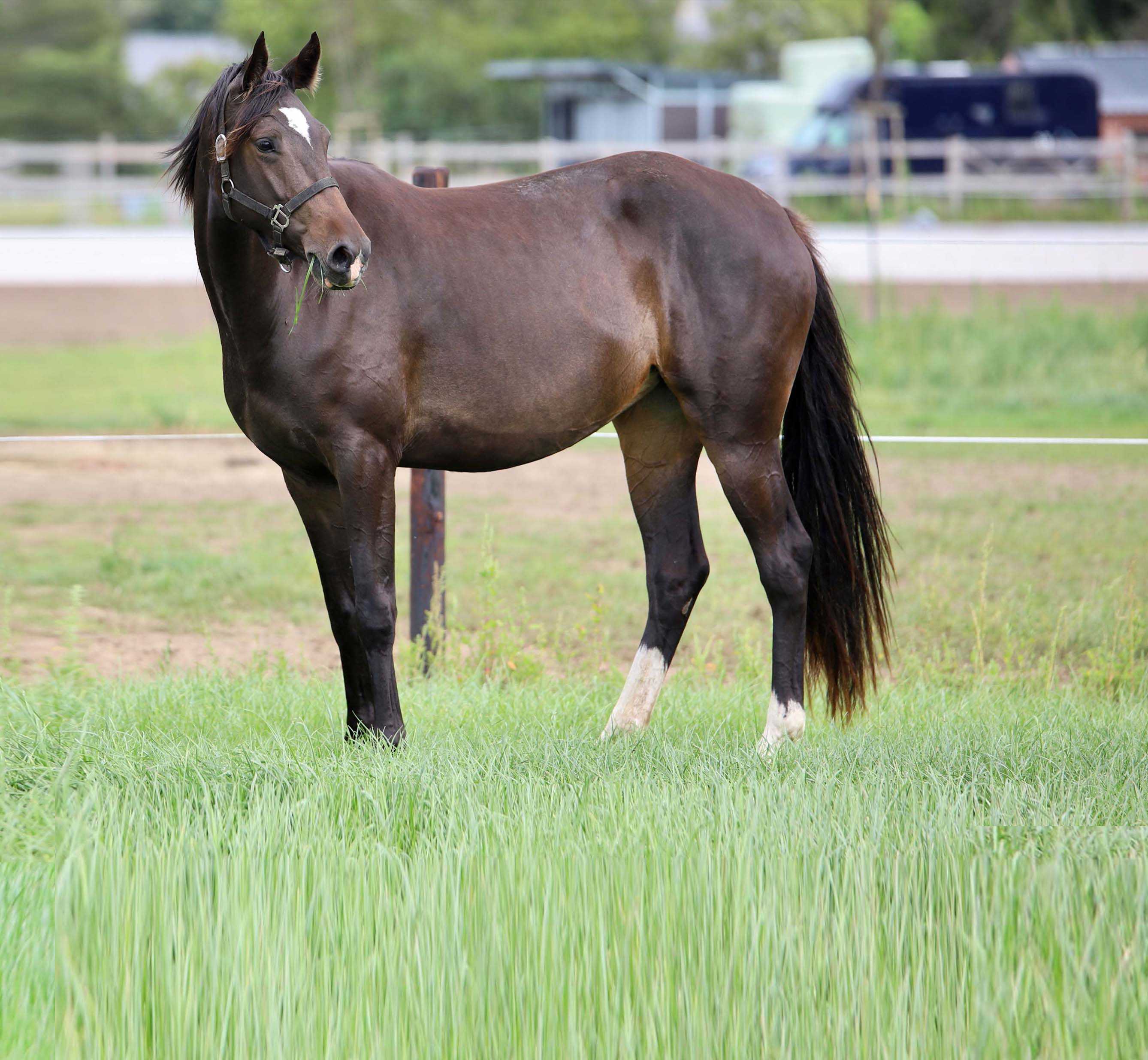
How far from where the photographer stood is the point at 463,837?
3035mm

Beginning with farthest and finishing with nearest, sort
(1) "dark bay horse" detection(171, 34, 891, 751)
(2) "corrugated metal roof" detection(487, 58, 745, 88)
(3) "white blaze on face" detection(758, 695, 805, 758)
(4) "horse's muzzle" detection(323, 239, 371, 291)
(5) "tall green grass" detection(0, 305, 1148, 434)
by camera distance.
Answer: (2) "corrugated metal roof" detection(487, 58, 745, 88) < (5) "tall green grass" detection(0, 305, 1148, 434) < (3) "white blaze on face" detection(758, 695, 805, 758) < (1) "dark bay horse" detection(171, 34, 891, 751) < (4) "horse's muzzle" detection(323, 239, 371, 291)

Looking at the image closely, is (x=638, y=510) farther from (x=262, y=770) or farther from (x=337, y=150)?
(x=337, y=150)

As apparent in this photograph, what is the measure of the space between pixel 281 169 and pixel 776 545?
1.99m

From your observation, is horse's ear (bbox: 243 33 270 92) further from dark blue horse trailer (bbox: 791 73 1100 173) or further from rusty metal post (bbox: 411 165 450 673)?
dark blue horse trailer (bbox: 791 73 1100 173)

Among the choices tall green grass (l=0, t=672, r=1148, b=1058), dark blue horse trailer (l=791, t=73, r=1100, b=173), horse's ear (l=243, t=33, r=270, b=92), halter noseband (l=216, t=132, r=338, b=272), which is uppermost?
dark blue horse trailer (l=791, t=73, r=1100, b=173)

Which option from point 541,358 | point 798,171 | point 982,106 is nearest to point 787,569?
point 541,358

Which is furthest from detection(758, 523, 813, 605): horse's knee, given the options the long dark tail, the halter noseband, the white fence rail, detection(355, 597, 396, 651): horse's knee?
the white fence rail

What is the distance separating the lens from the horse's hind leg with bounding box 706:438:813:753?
441 centimetres

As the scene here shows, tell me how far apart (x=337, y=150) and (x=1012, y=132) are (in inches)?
587

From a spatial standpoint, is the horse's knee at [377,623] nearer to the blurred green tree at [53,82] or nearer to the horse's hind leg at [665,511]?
the horse's hind leg at [665,511]

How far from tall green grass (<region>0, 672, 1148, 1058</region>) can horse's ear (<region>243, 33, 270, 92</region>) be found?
183 centimetres

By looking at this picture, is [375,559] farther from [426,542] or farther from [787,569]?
[426,542]

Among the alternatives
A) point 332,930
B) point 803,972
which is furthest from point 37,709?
point 803,972

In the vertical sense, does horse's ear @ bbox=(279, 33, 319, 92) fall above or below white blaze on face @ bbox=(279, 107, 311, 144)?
above
